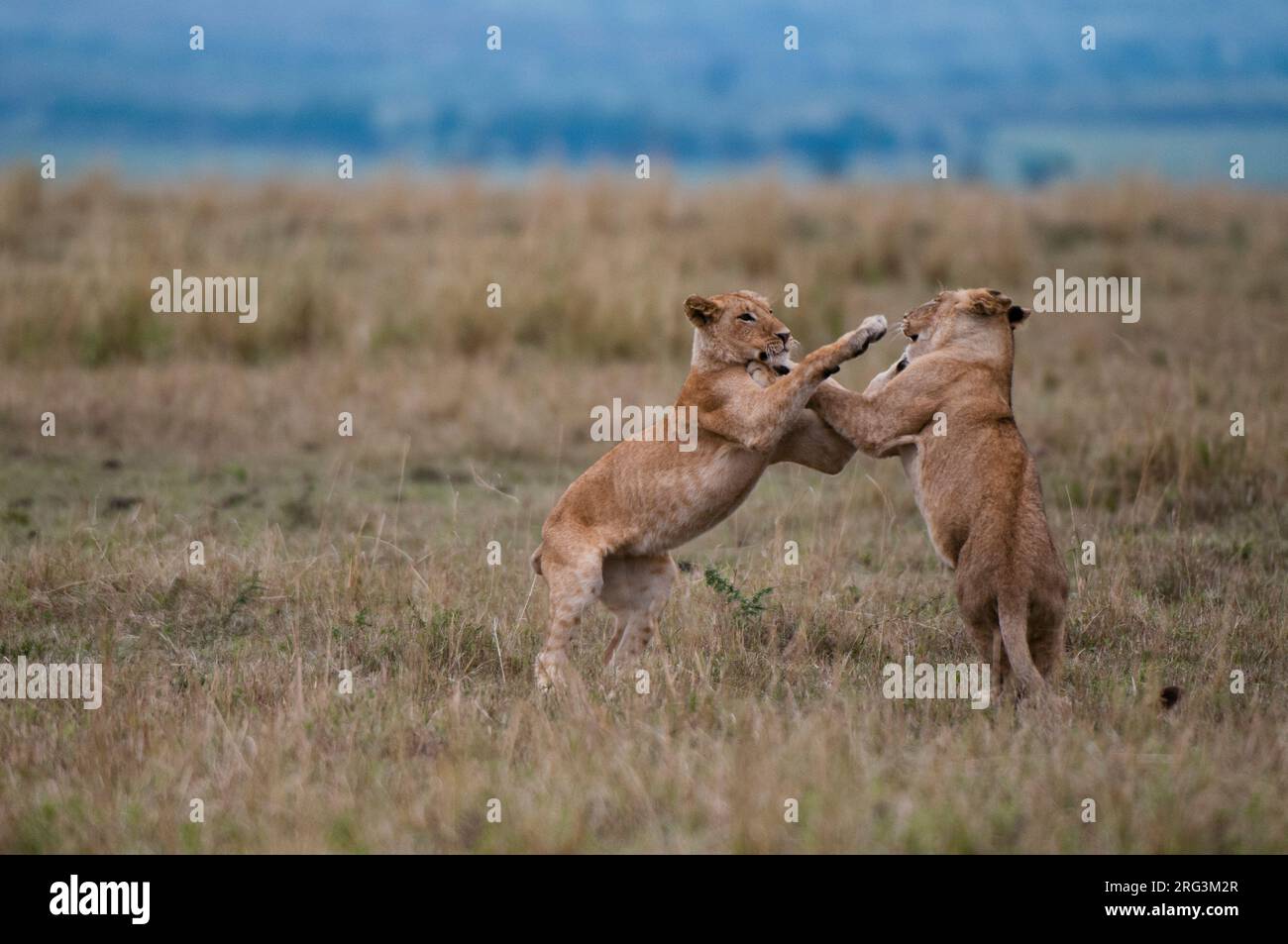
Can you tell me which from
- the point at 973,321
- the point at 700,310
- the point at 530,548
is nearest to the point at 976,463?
the point at 973,321

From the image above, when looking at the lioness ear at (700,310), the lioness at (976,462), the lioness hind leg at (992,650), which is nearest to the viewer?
the lioness at (976,462)

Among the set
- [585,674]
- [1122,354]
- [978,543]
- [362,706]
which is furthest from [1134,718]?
[1122,354]

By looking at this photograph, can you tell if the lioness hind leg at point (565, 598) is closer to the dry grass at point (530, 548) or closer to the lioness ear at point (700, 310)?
the dry grass at point (530, 548)

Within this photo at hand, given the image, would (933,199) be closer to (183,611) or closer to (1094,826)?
(183,611)

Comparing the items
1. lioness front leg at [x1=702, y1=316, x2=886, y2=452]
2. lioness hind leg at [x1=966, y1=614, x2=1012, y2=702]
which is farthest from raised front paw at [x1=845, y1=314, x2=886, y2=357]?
lioness hind leg at [x1=966, y1=614, x2=1012, y2=702]

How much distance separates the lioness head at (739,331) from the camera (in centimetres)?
760

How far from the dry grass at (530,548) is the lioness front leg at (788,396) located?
109cm

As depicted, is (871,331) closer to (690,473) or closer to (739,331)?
(739,331)

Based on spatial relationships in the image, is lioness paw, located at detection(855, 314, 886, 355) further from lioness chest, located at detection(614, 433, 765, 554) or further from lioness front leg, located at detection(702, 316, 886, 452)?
lioness chest, located at detection(614, 433, 765, 554)

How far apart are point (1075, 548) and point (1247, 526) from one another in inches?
65.4

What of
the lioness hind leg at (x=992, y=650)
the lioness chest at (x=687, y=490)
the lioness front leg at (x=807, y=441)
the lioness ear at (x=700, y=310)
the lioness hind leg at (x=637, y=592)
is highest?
the lioness ear at (x=700, y=310)

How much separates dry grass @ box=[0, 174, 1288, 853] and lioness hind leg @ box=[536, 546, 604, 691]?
0.63ft

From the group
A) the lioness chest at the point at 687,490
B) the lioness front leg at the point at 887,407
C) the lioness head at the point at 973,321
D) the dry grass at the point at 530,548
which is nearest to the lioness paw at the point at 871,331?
the lioness front leg at the point at 887,407

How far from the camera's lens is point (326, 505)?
35.6 feet
